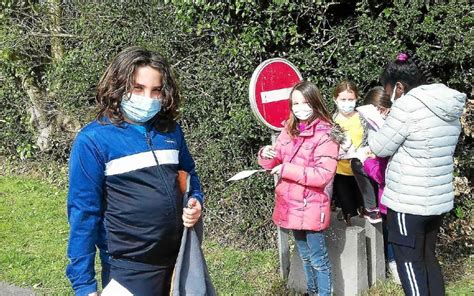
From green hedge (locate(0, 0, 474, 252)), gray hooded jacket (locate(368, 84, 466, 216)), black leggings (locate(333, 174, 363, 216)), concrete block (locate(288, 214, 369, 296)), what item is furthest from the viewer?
green hedge (locate(0, 0, 474, 252))

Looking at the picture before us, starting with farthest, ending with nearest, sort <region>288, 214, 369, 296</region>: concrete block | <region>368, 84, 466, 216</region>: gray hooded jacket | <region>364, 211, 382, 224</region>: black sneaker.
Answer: <region>364, 211, 382, 224</region>: black sneaker → <region>288, 214, 369, 296</region>: concrete block → <region>368, 84, 466, 216</region>: gray hooded jacket

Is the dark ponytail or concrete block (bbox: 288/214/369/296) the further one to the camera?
concrete block (bbox: 288/214/369/296)

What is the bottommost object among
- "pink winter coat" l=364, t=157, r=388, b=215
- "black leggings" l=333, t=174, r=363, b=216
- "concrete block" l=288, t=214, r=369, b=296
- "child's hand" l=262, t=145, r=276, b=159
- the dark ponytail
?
"concrete block" l=288, t=214, r=369, b=296

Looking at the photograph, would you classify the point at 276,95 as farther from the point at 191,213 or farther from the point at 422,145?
the point at 191,213

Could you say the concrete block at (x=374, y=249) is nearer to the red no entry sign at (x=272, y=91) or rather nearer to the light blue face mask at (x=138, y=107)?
the red no entry sign at (x=272, y=91)

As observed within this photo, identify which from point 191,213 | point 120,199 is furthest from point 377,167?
point 120,199

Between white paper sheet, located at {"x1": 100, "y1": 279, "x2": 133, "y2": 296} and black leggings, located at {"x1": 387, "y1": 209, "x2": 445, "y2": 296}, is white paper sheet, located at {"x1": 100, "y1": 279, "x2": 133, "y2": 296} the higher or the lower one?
the higher one

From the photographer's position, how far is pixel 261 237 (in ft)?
19.8

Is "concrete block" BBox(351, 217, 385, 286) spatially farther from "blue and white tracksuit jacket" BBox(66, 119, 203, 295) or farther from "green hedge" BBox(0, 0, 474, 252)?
"blue and white tracksuit jacket" BBox(66, 119, 203, 295)

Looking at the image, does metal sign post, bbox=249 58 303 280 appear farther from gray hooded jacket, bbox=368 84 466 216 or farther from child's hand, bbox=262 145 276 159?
gray hooded jacket, bbox=368 84 466 216

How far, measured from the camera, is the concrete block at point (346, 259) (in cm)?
446

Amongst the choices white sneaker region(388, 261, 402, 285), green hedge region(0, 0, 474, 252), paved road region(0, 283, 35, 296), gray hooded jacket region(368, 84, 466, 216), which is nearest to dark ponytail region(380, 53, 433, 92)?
gray hooded jacket region(368, 84, 466, 216)

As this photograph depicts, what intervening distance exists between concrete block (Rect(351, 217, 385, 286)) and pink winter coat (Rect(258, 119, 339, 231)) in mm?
720

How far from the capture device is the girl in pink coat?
13.2ft
